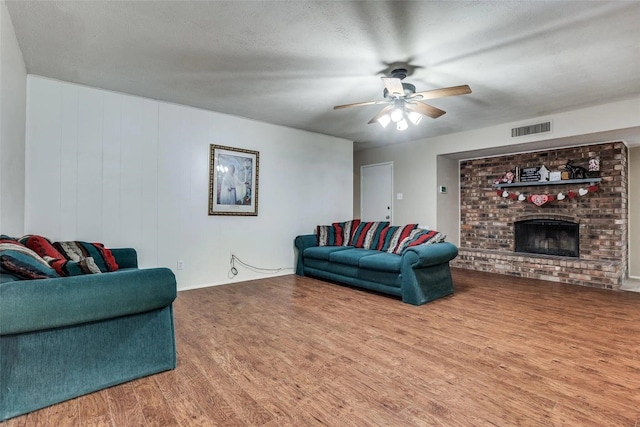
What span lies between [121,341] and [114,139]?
266 cm

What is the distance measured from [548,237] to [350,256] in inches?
142

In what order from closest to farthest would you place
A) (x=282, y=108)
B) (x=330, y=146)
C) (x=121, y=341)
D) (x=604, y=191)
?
(x=121, y=341) → (x=282, y=108) → (x=604, y=191) → (x=330, y=146)

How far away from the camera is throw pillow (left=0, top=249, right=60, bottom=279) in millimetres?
1669

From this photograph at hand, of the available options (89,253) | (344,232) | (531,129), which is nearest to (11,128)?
(89,253)

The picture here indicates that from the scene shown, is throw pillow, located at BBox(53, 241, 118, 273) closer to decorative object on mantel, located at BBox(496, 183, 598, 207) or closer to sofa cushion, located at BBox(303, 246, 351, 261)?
sofa cushion, located at BBox(303, 246, 351, 261)

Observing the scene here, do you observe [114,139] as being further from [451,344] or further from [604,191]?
[604,191]

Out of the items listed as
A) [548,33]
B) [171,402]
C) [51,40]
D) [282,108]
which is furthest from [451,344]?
[51,40]

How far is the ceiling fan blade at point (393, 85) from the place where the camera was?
8.86ft

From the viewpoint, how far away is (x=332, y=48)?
262 cm

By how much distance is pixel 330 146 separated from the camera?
5.77m

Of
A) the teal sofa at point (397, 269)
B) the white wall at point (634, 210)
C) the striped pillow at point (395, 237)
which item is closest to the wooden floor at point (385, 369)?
the teal sofa at point (397, 269)

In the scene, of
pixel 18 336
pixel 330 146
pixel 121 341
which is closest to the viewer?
pixel 18 336

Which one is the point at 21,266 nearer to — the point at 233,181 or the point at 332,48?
the point at 332,48

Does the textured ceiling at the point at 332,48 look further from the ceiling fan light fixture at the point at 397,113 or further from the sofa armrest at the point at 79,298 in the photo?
the sofa armrest at the point at 79,298
